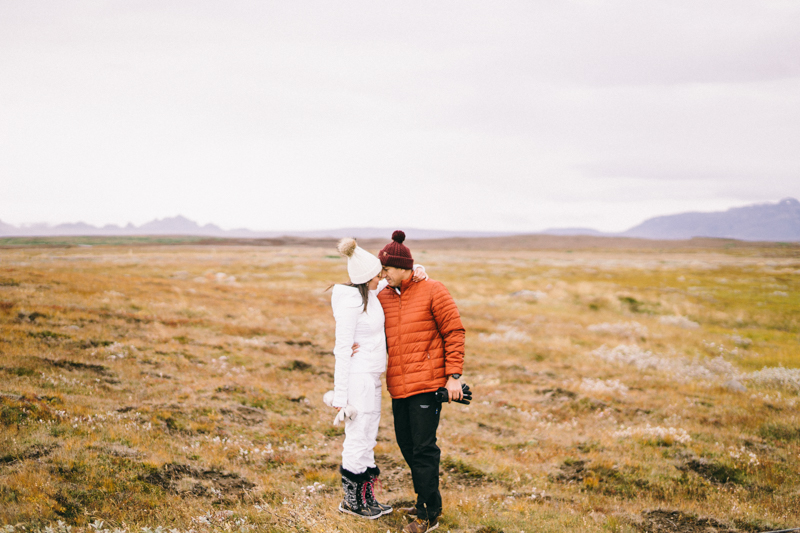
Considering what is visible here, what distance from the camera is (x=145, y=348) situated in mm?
12945

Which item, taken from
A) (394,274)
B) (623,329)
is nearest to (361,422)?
(394,274)

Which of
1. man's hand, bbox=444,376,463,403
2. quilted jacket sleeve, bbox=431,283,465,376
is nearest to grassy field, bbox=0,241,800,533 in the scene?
man's hand, bbox=444,376,463,403

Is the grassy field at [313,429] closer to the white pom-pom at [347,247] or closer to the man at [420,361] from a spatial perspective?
the man at [420,361]

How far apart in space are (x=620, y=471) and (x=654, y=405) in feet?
17.3

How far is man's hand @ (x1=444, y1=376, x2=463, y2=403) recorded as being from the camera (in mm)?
5082

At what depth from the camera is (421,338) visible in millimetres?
5305

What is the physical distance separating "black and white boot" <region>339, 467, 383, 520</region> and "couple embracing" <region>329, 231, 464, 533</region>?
14mm

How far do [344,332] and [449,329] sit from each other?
131cm

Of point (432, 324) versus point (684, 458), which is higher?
point (432, 324)

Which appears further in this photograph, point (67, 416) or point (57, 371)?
point (57, 371)

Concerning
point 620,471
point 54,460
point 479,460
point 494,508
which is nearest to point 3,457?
point 54,460

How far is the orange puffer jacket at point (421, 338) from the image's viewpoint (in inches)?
204

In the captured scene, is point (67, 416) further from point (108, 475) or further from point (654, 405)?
point (654, 405)

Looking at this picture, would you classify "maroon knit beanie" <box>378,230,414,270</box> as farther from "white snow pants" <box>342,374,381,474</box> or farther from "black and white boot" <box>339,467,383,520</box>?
"black and white boot" <box>339,467,383,520</box>
